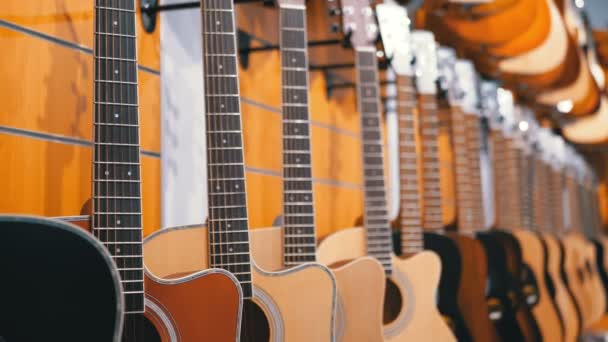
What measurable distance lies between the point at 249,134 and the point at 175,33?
495mm

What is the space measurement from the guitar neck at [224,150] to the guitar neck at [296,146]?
1.27 feet

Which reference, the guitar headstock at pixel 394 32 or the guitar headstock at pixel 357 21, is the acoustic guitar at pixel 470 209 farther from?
the guitar headstock at pixel 357 21

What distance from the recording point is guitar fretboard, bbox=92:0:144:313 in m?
1.71

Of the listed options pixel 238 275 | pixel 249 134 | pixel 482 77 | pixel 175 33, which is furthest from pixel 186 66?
pixel 482 77

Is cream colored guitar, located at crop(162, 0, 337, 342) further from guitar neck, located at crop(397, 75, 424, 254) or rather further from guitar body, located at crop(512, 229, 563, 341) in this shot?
guitar body, located at crop(512, 229, 563, 341)

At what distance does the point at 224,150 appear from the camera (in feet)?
6.95

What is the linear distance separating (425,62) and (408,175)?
74cm

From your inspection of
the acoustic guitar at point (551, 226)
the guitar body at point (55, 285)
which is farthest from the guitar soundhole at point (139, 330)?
the acoustic guitar at point (551, 226)

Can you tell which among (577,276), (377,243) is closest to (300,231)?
(377,243)

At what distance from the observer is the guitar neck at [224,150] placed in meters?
2.06

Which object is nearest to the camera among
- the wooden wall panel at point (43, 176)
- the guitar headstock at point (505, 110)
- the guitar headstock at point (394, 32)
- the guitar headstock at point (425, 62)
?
the wooden wall panel at point (43, 176)

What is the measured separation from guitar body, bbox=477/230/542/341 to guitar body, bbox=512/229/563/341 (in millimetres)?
115

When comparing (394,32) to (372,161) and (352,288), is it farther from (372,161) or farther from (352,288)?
(352,288)

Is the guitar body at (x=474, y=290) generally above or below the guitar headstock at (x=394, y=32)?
below
